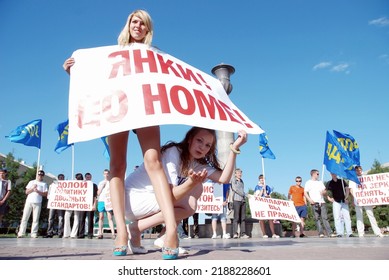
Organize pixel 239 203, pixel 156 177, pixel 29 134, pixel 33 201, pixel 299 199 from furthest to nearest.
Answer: pixel 29 134
pixel 299 199
pixel 239 203
pixel 33 201
pixel 156 177

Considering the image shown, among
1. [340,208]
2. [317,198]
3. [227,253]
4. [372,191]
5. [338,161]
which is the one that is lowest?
[227,253]

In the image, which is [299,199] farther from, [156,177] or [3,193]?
[156,177]

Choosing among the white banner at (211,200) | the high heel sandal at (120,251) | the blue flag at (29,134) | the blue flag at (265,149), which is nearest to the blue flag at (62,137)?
the blue flag at (29,134)

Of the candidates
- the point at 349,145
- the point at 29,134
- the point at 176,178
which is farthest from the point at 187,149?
the point at 29,134

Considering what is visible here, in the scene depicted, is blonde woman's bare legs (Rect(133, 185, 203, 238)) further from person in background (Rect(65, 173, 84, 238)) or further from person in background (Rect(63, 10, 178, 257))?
person in background (Rect(65, 173, 84, 238))

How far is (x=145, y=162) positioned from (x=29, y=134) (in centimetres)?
1019

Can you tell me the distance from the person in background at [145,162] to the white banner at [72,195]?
25.8ft

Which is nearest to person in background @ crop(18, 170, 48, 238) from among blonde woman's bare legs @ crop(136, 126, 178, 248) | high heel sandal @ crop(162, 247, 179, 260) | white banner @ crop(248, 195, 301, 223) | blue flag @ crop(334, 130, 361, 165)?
white banner @ crop(248, 195, 301, 223)

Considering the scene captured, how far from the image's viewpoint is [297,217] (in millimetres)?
10820

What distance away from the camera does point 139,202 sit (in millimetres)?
2855

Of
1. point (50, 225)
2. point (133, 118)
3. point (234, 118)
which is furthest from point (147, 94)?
point (50, 225)

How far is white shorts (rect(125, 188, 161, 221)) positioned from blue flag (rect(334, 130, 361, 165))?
8.71 m

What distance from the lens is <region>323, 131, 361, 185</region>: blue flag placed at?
31.1 ft
